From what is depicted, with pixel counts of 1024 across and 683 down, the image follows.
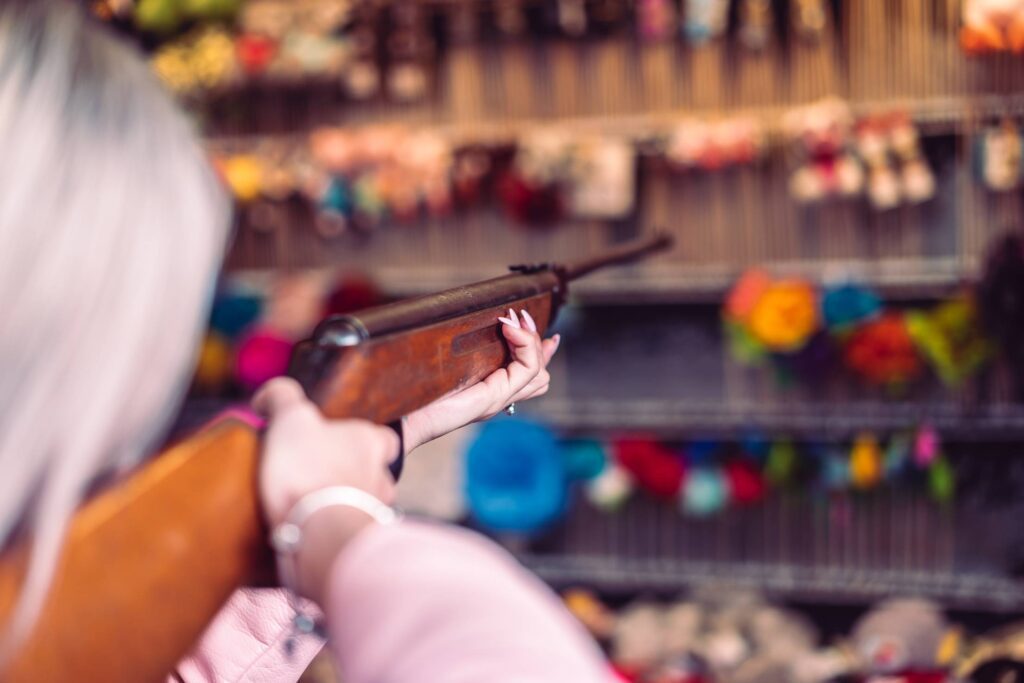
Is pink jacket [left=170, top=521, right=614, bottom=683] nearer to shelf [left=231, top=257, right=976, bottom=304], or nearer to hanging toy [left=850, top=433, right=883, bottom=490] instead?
shelf [left=231, top=257, right=976, bottom=304]

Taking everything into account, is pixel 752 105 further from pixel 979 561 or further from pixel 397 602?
pixel 397 602

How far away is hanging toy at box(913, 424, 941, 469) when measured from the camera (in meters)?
2.61

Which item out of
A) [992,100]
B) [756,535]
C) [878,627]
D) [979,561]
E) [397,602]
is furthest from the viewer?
[756,535]

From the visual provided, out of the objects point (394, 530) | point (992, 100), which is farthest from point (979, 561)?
point (394, 530)

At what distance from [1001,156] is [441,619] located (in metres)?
2.40

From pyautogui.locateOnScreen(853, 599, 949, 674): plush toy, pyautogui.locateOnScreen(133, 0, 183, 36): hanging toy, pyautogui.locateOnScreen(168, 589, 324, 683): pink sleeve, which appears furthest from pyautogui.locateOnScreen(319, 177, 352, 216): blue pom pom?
pyautogui.locateOnScreen(168, 589, 324, 683): pink sleeve

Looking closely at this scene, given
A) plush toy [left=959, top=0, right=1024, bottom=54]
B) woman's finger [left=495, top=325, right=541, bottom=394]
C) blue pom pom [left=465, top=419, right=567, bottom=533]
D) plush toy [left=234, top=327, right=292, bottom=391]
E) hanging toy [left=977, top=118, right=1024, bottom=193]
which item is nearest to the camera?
woman's finger [left=495, top=325, right=541, bottom=394]

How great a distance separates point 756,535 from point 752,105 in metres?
1.18

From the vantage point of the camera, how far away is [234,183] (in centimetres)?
310

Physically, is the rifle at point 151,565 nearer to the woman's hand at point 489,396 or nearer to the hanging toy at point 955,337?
the woman's hand at point 489,396

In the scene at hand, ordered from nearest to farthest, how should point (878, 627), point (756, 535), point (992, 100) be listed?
point (878, 627) < point (992, 100) < point (756, 535)

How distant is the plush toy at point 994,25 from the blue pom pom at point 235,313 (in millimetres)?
1985

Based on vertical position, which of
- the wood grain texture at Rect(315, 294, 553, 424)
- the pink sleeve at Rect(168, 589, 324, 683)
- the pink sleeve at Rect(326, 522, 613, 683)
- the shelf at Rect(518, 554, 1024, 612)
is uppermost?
the wood grain texture at Rect(315, 294, 553, 424)

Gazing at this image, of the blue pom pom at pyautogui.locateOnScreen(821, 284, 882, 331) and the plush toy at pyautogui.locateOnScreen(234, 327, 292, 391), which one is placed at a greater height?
the blue pom pom at pyautogui.locateOnScreen(821, 284, 882, 331)
